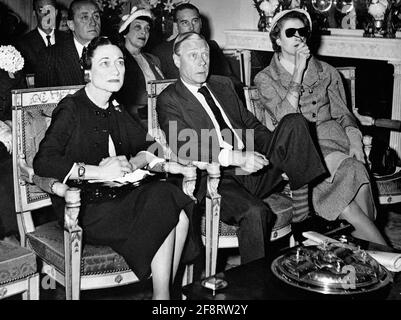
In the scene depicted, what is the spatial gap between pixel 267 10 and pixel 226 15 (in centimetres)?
136

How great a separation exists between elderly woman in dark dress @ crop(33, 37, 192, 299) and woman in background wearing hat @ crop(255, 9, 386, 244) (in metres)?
0.99

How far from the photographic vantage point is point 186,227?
2551 mm

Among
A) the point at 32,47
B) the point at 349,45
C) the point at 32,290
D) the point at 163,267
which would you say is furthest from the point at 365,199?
the point at 32,47

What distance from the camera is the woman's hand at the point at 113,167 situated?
252cm

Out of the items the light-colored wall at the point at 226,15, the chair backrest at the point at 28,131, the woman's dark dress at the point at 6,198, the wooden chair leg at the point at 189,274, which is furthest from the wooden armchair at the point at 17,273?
the light-colored wall at the point at 226,15

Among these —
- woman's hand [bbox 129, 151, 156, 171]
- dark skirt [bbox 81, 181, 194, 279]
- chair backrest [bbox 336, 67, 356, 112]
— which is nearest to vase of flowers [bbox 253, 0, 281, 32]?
chair backrest [bbox 336, 67, 356, 112]

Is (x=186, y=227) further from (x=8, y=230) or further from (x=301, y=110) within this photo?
(x=301, y=110)

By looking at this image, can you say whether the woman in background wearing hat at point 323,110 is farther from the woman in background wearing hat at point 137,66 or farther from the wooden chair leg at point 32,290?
the wooden chair leg at point 32,290

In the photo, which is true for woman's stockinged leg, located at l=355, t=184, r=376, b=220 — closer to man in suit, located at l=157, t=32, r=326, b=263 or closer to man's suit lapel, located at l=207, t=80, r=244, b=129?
man in suit, located at l=157, t=32, r=326, b=263

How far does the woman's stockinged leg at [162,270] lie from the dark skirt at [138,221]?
0.12 feet

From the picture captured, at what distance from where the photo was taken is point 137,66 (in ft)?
15.2

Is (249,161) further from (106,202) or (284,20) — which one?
(284,20)

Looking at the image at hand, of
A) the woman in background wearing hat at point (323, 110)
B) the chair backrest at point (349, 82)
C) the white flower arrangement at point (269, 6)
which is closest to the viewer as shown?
the woman in background wearing hat at point (323, 110)

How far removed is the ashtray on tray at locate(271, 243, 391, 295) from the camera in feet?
6.53
